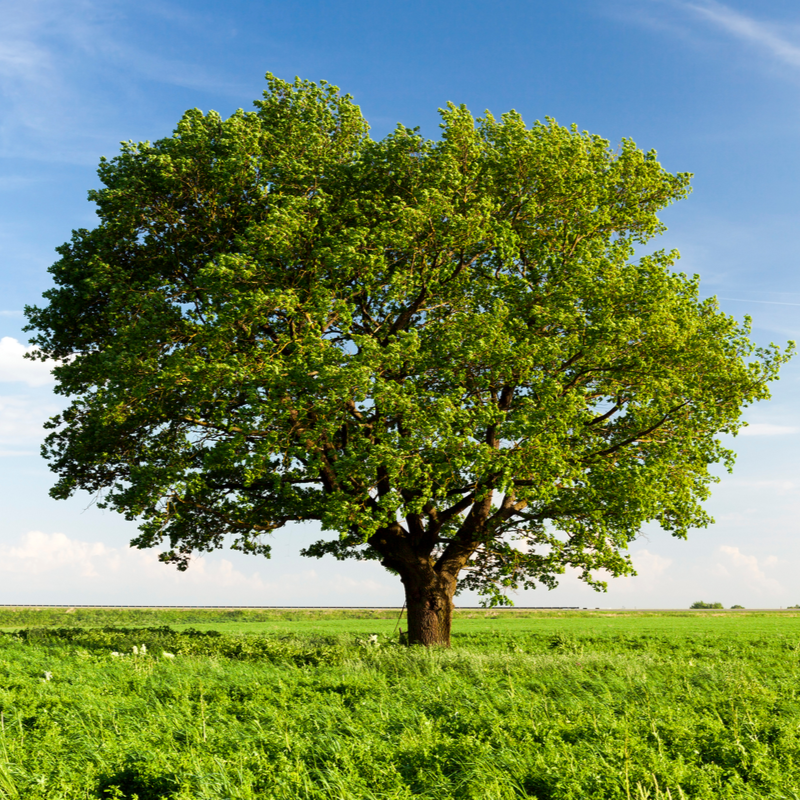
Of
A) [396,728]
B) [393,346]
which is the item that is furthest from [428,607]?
[396,728]

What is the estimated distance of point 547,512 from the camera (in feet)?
74.3

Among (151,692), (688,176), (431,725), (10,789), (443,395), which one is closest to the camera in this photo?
(10,789)

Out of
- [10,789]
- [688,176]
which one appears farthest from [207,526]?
[688,176]

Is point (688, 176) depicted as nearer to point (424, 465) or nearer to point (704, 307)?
point (704, 307)

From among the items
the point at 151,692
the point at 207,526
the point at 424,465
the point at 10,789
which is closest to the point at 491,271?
the point at 424,465

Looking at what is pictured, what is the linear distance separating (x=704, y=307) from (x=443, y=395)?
1070 centimetres

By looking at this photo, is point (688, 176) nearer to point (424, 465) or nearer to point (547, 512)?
point (547, 512)

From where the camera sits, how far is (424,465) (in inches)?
728

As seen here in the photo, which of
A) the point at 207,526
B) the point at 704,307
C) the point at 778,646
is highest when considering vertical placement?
the point at 704,307

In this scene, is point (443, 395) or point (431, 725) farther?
point (443, 395)

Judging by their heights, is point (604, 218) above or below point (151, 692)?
above

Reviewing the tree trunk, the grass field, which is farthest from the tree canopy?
the grass field

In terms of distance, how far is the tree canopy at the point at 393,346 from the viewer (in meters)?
18.7

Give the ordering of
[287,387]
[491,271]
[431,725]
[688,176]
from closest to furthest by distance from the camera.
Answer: [431,725] < [287,387] < [491,271] < [688,176]
